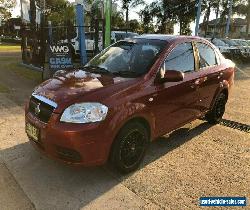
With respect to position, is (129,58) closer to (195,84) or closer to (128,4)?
(195,84)

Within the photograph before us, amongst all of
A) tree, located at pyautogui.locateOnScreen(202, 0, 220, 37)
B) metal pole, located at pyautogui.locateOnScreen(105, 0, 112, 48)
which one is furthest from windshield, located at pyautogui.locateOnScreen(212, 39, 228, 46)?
tree, located at pyautogui.locateOnScreen(202, 0, 220, 37)

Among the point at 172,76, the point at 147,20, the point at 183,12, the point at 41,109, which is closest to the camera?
the point at 41,109

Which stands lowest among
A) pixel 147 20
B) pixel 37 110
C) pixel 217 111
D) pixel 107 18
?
pixel 217 111

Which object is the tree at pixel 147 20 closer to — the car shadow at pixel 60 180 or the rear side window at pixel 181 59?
the rear side window at pixel 181 59

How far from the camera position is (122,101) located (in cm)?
413

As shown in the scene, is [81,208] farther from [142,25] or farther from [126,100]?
[142,25]

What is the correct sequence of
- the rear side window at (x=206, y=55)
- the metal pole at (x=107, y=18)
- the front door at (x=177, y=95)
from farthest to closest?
the metal pole at (x=107, y=18) < the rear side window at (x=206, y=55) < the front door at (x=177, y=95)

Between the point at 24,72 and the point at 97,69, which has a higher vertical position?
the point at 97,69

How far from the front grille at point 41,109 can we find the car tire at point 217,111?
363cm

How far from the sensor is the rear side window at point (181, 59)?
16.6ft

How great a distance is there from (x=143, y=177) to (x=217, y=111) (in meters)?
3.00

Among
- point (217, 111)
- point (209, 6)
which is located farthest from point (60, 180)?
point (209, 6)

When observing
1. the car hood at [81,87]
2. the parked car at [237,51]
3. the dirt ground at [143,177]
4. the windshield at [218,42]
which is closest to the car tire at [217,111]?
the dirt ground at [143,177]

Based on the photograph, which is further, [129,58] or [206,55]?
[206,55]
